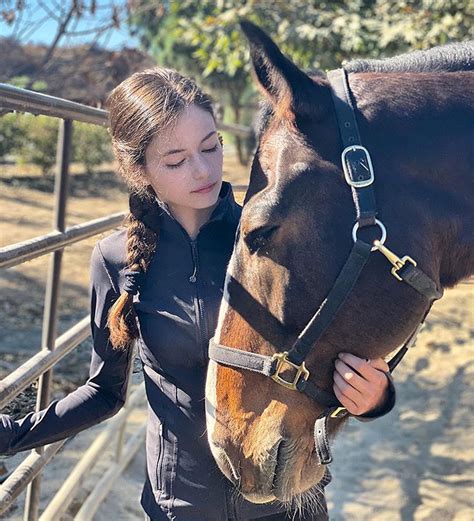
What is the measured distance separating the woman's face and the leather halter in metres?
0.31

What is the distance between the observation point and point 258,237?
1.34m

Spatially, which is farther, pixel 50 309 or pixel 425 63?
pixel 50 309

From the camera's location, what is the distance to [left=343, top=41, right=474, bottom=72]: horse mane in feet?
5.10

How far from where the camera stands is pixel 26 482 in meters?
1.82

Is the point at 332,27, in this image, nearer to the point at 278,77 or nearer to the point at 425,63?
the point at 425,63

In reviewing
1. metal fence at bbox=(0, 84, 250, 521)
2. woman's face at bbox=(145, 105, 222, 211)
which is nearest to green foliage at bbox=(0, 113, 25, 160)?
metal fence at bbox=(0, 84, 250, 521)

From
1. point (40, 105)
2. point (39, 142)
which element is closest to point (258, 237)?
point (40, 105)

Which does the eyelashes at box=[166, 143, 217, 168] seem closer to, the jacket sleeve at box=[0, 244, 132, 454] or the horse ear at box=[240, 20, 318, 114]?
the horse ear at box=[240, 20, 318, 114]

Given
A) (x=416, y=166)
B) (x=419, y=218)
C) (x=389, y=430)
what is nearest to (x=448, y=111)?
(x=416, y=166)

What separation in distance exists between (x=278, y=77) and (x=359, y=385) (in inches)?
26.2

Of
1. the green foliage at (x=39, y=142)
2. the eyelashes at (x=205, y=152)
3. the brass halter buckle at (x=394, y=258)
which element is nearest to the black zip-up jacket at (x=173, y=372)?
the eyelashes at (x=205, y=152)

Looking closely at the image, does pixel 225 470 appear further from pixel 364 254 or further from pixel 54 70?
pixel 54 70

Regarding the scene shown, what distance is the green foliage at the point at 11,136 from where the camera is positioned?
40.4ft

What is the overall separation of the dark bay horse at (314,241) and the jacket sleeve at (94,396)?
1.07 feet
